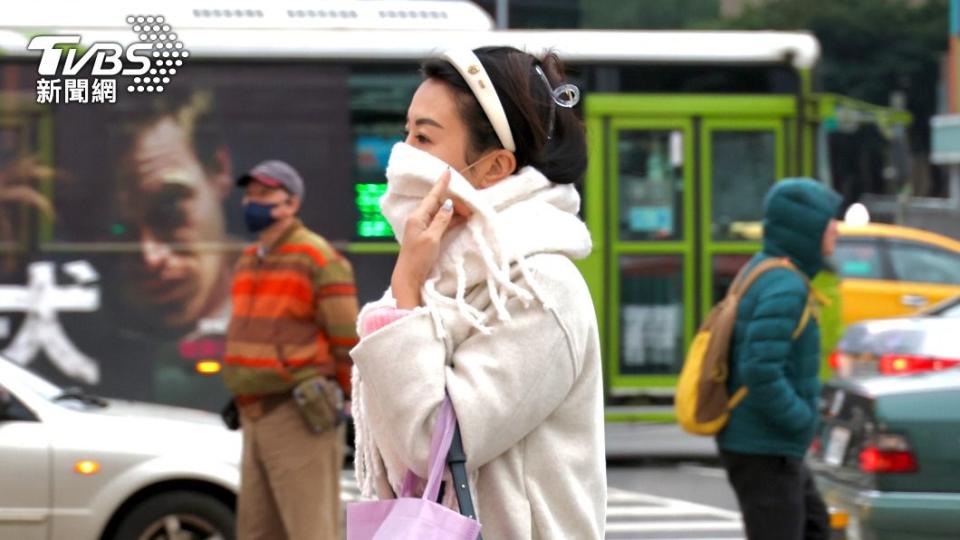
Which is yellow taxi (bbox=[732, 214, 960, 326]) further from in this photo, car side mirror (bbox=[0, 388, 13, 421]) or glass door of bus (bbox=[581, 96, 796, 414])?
car side mirror (bbox=[0, 388, 13, 421])

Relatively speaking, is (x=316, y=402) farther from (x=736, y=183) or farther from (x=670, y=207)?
(x=736, y=183)

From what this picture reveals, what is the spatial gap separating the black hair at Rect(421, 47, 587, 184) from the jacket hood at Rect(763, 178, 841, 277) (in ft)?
11.5

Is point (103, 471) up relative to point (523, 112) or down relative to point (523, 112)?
down

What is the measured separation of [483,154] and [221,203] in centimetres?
1007

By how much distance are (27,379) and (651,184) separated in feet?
22.7

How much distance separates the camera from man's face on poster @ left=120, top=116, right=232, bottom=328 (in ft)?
41.0

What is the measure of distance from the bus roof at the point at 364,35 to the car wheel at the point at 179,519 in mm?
5172

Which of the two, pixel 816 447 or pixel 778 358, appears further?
pixel 816 447

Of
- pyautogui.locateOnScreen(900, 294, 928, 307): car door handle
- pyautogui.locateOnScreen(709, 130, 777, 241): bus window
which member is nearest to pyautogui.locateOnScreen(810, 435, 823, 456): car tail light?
pyautogui.locateOnScreen(709, 130, 777, 241): bus window

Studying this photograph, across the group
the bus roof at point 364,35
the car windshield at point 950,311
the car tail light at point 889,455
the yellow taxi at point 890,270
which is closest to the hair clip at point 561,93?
the car tail light at point 889,455

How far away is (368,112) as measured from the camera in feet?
42.4

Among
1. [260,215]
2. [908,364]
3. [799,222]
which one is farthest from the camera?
[260,215]

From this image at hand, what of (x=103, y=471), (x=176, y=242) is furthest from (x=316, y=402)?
(x=176, y=242)

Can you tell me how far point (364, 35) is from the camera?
13.0 m
